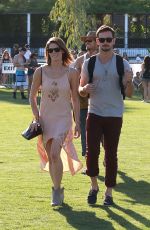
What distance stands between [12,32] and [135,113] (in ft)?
114

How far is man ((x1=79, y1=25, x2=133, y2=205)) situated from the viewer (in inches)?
346

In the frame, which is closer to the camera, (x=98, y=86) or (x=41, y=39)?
(x=98, y=86)

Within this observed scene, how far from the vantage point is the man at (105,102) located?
8.80 m

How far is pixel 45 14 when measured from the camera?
5359 centimetres

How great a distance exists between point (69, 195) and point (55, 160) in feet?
3.27

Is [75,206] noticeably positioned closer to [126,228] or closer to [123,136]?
[126,228]

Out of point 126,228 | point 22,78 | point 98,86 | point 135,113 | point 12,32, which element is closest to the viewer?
point 126,228

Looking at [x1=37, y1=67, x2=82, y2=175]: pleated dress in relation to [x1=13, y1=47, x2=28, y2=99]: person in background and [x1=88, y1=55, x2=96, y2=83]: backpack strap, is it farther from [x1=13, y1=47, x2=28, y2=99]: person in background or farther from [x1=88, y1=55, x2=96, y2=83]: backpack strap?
[x1=13, y1=47, x2=28, y2=99]: person in background

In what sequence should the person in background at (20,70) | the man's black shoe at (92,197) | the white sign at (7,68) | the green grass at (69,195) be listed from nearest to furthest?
the green grass at (69,195), the man's black shoe at (92,197), the person in background at (20,70), the white sign at (7,68)

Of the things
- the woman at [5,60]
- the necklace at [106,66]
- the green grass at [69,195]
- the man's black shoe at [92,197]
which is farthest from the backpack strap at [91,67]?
the woman at [5,60]

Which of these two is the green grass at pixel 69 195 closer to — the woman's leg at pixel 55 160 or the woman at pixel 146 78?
the woman's leg at pixel 55 160

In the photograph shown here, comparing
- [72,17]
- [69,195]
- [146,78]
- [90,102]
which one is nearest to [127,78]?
[90,102]

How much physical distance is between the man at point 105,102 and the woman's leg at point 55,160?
Result: 0.37m

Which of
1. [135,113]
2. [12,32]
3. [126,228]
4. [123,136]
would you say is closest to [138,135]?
[123,136]
